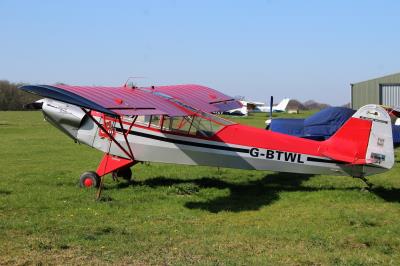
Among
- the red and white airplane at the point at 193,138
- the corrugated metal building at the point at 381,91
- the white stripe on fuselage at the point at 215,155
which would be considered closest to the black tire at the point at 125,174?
the red and white airplane at the point at 193,138

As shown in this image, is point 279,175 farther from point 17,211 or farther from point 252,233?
point 17,211

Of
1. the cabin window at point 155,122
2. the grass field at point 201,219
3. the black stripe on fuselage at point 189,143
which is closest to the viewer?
the grass field at point 201,219

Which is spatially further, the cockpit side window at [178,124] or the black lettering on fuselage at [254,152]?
the cockpit side window at [178,124]

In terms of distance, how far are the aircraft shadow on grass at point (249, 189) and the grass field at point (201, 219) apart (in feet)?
0.06

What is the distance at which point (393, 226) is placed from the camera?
620 centimetres

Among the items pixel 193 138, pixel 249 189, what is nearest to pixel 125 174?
pixel 193 138

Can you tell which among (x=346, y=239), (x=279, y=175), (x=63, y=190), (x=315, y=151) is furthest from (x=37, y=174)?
(x=346, y=239)

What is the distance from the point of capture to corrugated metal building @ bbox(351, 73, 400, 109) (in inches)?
1188

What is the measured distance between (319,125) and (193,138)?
16.6ft

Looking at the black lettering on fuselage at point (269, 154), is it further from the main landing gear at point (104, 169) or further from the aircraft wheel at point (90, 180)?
the aircraft wheel at point (90, 180)

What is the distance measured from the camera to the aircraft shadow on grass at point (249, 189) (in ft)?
25.5

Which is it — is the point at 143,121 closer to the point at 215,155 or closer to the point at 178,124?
the point at 178,124

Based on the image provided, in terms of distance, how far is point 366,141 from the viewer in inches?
311

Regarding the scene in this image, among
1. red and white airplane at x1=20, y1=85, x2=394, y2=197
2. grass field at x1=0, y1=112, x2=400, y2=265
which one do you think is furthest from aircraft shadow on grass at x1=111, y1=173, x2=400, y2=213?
red and white airplane at x1=20, y1=85, x2=394, y2=197
